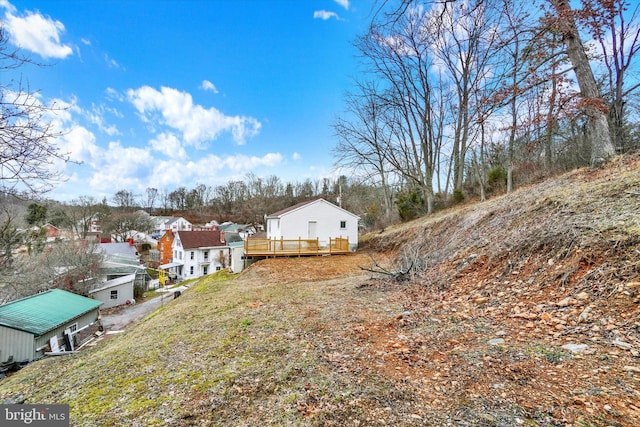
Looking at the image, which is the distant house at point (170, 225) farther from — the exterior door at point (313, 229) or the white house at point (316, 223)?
the exterior door at point (313, 229)

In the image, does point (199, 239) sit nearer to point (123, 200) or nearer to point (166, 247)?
point (166, 247)

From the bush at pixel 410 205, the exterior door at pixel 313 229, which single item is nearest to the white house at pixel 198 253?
the exterior door at pixel 313 229

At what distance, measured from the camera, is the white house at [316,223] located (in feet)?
57.3

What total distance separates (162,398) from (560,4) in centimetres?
1073

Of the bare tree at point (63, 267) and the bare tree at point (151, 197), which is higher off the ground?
the bare tree at point (151, 197)

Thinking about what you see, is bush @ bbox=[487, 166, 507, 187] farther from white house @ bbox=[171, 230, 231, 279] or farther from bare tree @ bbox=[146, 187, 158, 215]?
bare tree @ bbox=[146, 187, 158, 215]

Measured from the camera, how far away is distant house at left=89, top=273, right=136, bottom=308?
71.6 feet

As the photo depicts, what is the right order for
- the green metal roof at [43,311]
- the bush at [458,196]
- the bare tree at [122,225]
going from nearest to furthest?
the green metal roof at [43,311], the bush at [458,196], the bare tree at [122,225]

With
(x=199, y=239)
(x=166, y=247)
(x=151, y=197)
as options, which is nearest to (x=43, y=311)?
(x=199, y=239)

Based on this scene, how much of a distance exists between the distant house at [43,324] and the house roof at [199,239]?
1564 cm

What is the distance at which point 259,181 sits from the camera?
57.8 metres

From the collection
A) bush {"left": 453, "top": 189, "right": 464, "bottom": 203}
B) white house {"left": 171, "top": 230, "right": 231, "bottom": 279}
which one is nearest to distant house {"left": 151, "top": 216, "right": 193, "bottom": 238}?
white house {"left": 171, "top": 230, "right": 231, "bottom": 279}

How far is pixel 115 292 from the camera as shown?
74.0 ft

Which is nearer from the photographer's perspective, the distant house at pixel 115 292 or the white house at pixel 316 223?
the white house at pixel 316 223
